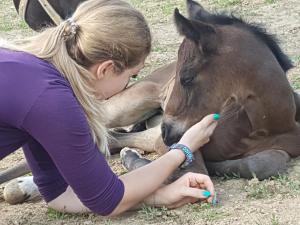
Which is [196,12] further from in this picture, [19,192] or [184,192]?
[19,192]

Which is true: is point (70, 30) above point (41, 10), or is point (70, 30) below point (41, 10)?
above

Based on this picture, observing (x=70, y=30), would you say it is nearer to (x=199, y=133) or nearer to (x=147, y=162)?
(x=199, y=133)

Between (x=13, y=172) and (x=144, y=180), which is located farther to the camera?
(x=13, y=172)

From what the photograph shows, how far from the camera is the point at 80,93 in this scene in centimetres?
392

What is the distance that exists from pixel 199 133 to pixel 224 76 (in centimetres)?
53

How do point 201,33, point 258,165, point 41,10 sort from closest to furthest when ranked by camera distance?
1. point 258,165
2. point 201,33
3. point 41,10

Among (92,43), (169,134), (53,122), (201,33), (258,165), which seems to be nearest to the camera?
(53,122)

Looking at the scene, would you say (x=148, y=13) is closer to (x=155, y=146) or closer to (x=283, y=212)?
(x=155, y=146)

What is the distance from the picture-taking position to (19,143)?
4.04 meters

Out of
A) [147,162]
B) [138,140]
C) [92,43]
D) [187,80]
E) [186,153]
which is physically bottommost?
[138,140]

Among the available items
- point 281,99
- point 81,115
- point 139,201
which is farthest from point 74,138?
point 281,99

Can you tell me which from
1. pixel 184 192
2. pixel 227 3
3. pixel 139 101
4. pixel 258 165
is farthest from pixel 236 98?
pixel 227 3

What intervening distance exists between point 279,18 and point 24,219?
6019mm

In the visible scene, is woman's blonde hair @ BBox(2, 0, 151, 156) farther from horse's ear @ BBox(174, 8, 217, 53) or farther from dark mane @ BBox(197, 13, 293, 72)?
dark mane @ BBox(197, 13, 293, 72)
